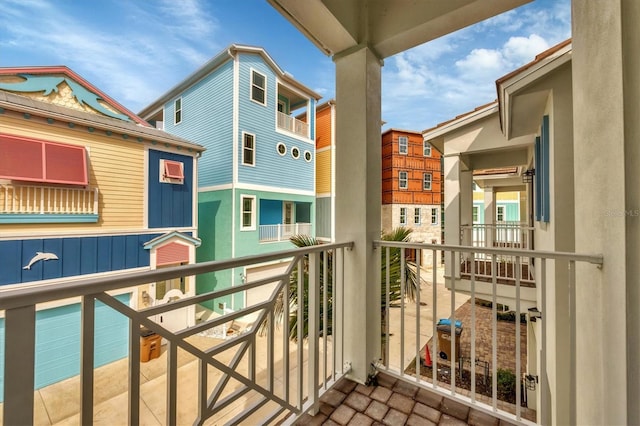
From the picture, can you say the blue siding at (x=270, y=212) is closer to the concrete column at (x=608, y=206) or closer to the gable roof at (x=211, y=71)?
the gable roof at (x=211, y=71)

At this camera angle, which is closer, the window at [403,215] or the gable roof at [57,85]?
the gable roof at [57,85]

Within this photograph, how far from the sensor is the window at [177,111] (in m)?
7.39

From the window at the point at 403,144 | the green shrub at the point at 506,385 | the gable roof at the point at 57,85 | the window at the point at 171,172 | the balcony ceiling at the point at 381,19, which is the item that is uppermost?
the window at the point at 403,144

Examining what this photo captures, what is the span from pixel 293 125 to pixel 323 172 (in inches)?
88.2

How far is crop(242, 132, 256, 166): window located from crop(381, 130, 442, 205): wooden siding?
6.86 m

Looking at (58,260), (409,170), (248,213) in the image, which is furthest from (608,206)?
(409,170)

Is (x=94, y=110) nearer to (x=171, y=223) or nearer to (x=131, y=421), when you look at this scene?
(x=171, y=223)

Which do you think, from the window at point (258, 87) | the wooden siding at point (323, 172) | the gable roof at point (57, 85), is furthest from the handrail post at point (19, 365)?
the wooden siding at point (323, 172)

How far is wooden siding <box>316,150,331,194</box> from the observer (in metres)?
9.59

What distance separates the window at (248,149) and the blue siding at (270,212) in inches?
53.6

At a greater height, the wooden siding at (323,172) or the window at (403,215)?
the wooden siding at (323,172)

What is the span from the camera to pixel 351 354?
5.96 feet

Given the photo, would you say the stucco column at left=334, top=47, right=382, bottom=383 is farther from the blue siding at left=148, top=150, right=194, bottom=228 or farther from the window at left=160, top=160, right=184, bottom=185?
the window at left=160, top=160, right=184, bottom=185

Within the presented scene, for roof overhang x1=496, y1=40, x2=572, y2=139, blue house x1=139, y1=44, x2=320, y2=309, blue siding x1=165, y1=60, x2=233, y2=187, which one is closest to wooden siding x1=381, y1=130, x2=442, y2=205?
blue house x1=139, y1=44, x2=320, y2=309
